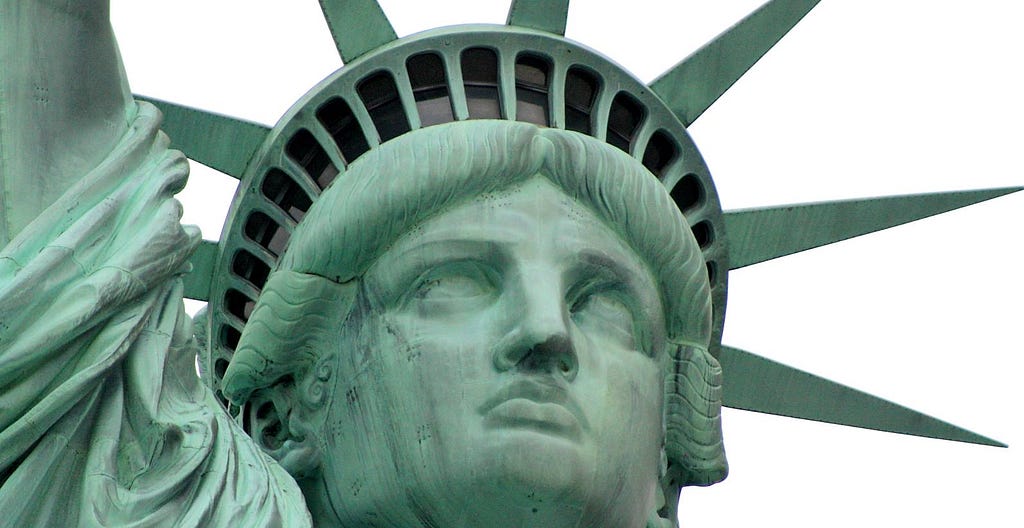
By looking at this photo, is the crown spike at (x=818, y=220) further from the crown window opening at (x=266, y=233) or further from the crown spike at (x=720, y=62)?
the crown window opening at (x=266, y=233)

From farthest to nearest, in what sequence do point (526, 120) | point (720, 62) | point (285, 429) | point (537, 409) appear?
point (720, 62)
point (526, 120)
point (285, 429)
point (537, 409)

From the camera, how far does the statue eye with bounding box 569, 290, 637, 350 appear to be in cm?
1139

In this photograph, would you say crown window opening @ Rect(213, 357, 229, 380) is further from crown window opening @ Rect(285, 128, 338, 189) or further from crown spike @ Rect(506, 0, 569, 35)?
crown spike @ Rect(506, 0, 569, 35)

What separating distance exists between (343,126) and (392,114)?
24cm

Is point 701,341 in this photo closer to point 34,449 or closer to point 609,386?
point 609,386

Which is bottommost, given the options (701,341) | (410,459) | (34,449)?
(34,449)

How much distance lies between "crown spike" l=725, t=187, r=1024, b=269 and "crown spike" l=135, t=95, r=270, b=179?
221cm

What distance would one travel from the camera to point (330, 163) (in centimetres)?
1236

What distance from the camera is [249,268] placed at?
41.0ft

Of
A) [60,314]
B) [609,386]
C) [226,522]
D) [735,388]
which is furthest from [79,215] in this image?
[735,388]

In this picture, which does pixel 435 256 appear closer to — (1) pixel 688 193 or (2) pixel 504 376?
(2) pixel 504 376

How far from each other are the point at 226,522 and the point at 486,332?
1.49 meters

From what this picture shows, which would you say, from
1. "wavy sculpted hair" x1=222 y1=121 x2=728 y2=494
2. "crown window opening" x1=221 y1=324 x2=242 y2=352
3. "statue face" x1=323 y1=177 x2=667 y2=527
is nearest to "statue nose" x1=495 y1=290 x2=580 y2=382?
"statue face" x1=323 y1=177 x2=667 y2=527

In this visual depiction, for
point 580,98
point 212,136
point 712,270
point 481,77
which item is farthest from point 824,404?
point 212,136
